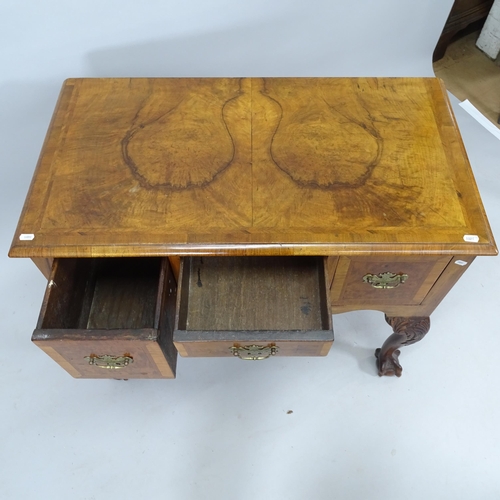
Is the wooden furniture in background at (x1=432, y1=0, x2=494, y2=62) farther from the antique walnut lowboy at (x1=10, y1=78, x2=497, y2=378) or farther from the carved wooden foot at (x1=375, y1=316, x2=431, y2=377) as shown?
the carved wooden foot at (x1=375, y1=316, x2=431, y2=377)

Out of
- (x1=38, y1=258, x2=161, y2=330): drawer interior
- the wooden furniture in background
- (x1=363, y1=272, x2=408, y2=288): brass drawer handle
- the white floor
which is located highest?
(x1=363, y1=272, x2=408, y2=288): brass drawer handle

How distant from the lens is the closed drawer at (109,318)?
82cm

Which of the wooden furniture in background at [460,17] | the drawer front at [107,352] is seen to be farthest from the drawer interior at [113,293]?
the wooden furniture in background at [460,17]

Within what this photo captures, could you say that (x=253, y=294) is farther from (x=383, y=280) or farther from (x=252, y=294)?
(x=383, y=280)

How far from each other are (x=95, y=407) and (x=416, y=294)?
82 cm

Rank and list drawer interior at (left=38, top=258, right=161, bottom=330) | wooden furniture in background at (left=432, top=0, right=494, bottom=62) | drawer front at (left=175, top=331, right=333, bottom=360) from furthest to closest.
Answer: wooden furniture in background at (left=432, top=0, right=494, bottom=62), drawer interior at (left=38, top=258, right=161, bottom=330), drawer front at (left=175, top=331, right=333, bottom=360)

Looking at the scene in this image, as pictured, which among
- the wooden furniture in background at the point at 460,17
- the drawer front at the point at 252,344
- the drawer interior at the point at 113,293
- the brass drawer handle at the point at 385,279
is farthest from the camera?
the wooden furniture in background at the point at 460,17

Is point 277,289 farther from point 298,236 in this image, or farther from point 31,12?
point 31,12

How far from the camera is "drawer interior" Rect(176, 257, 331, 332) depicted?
3.23 feet

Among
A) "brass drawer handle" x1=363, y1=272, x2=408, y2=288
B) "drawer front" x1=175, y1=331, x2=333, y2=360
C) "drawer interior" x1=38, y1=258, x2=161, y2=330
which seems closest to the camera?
"drawer front" x1=175, y1=331, x2=333, y2=360

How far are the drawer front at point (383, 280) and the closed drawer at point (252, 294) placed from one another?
0.05m

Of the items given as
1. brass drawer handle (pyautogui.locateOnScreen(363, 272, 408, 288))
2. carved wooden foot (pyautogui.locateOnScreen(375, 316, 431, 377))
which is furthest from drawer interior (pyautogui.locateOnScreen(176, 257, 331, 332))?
carved wooden foot (pyautogui.locateOnScreen(375, 316, 431, 377))

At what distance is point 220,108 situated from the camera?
1.04m

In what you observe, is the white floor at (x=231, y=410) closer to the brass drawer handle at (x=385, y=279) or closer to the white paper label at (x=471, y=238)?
the brass drawer handle at (x=385, y=279)
